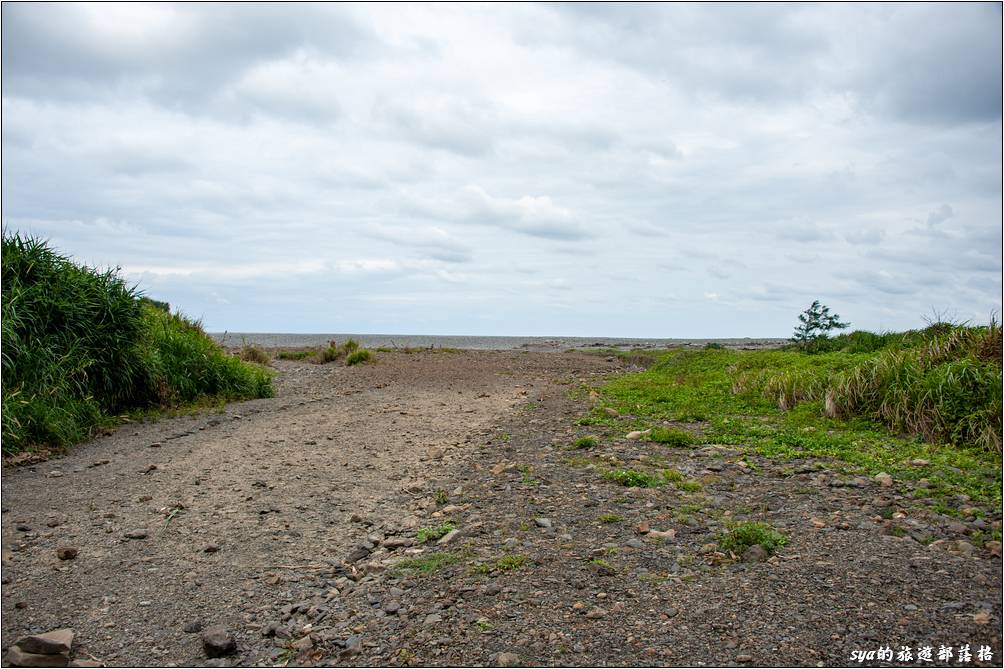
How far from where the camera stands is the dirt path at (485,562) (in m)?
3.76

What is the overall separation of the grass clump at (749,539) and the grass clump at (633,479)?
Answer: 148cm

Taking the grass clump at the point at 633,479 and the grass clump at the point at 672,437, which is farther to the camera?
the grass clump at the point at 672,437

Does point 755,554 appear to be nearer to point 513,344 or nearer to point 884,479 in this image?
point 884,479

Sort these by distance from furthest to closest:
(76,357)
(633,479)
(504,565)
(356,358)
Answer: (356,358) < (76,357) < (633,479) < (504,565)

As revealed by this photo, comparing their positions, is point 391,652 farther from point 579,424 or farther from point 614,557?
point 579,424

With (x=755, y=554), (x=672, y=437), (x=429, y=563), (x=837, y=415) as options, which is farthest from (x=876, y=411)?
(x=429, y=563)

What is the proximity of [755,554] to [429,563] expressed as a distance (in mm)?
2020

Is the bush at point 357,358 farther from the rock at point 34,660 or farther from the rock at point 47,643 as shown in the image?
the rock at point 34,660

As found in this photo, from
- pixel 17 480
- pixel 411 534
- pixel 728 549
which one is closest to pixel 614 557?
pixel 728 549

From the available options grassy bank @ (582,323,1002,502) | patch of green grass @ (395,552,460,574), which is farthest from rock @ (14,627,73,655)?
grassy bank @ (582,323,1002,502)

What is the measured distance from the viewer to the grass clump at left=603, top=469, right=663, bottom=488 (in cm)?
655

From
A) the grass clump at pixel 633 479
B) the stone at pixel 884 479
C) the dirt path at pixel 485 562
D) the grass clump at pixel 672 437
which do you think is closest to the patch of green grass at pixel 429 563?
the dirt path at pixel 485 562

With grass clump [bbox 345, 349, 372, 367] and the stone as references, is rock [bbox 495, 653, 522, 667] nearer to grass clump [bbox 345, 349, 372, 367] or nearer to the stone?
the stone

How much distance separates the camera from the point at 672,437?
8617 mm
